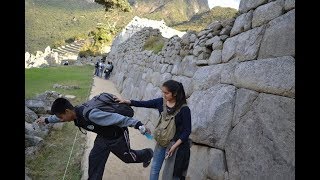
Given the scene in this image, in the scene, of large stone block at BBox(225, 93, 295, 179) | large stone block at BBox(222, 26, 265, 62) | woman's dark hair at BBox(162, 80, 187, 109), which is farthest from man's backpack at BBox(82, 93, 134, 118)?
large stone block at BBox(222, 26, 265, 62)

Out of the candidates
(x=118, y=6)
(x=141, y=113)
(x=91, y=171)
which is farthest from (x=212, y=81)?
(x=118, y=6)

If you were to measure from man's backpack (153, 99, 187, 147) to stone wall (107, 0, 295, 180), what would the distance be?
84cm

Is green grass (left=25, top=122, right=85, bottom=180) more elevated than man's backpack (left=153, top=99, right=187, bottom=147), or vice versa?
man's backpack (left=153, top=99, right=187, bottom=147)

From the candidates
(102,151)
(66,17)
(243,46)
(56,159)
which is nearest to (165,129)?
(102,151)

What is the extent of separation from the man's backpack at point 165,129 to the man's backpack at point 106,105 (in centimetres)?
48

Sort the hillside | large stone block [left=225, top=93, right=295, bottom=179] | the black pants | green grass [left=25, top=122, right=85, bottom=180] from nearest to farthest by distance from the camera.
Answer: large stone block [left=225, top=93, right=295, bottom=179]
the black pants
green grass [left=25, top=122, right=85, bottom=180]
the hillside

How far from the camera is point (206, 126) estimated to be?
4820mm

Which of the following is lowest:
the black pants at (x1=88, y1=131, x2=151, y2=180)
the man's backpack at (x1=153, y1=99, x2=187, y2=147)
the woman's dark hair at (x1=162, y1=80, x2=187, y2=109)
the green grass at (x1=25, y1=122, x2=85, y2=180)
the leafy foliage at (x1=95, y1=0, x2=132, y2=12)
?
the green grass at (x1=25, y1=122, x2=85, y2=180)

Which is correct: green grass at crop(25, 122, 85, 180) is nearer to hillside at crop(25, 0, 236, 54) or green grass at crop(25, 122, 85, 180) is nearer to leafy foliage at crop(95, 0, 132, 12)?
leafy foliage at crop(95, 0, 132, 12)

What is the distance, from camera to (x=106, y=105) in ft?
13.5

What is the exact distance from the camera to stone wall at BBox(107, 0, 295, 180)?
3496 millimetres

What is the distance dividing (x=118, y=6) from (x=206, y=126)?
35.8m
